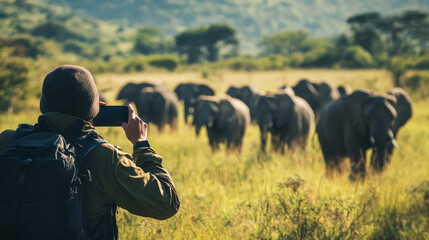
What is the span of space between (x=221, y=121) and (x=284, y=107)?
1.60m

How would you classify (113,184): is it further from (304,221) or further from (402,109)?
(402,109)

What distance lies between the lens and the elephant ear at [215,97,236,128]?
400 inches

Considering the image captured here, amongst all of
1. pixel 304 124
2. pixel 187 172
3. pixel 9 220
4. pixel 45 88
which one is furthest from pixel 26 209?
pixel 304 124

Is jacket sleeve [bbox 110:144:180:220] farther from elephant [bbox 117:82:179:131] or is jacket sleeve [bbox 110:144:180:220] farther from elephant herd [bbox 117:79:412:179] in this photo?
elephant [bbox 117:82:179:131]

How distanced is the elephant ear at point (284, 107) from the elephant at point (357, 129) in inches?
71.8

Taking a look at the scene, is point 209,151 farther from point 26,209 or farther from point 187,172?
point 26,209

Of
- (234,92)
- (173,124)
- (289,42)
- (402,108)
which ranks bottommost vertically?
(173,124)

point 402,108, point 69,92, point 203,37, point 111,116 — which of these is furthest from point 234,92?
point 203,37

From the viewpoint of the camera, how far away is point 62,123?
195cm

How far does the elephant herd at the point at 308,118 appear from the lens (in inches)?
251

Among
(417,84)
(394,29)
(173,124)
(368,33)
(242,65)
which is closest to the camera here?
(173,124)

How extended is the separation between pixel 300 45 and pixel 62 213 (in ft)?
308

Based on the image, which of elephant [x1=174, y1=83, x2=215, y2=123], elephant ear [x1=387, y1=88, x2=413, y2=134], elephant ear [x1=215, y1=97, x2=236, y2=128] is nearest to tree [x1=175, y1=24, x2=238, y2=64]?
elephant [x1=174, y1=83, x2=215, y2=123]

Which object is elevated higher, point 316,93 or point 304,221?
point 304,221
